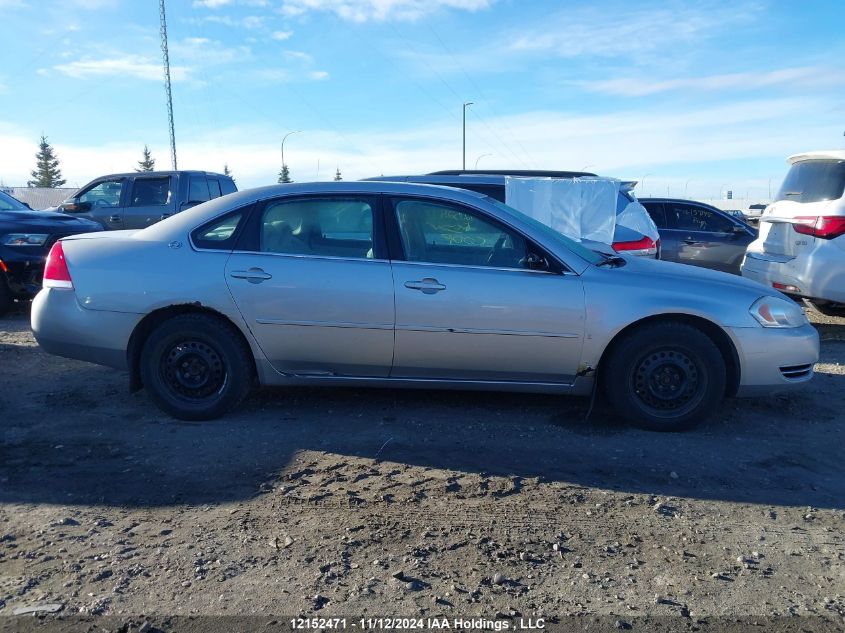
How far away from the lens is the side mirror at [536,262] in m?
4.85

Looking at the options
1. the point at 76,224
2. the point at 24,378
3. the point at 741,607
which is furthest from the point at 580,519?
the point at 76,224

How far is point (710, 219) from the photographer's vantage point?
1198 cm

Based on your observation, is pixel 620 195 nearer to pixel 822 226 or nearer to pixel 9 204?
pixel 822 226

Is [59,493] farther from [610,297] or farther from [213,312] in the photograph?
[610,297]

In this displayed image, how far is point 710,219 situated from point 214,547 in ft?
35.0

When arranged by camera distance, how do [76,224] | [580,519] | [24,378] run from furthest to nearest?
[76,224] → [24,378] → [580,519]

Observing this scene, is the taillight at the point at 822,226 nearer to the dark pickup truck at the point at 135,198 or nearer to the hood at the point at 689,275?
the hood at the point at 689,275

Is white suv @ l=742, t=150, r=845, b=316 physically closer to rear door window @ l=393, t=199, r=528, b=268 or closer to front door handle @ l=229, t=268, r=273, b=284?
rear door window @ l=393, t=199, r=528, b=268

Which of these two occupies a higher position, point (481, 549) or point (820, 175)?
point (820, 175)

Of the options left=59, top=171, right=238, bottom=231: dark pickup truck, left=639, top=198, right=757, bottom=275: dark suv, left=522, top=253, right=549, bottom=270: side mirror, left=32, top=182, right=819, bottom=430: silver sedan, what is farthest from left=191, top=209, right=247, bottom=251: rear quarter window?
left=639, top=198, right=757, bottom=275: dark suv

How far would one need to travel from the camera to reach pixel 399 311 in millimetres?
4805

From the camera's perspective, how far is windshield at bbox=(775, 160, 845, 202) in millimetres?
7637

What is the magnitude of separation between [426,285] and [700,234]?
8.39 m

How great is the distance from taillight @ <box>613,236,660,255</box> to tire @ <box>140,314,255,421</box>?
4860 millimetres
